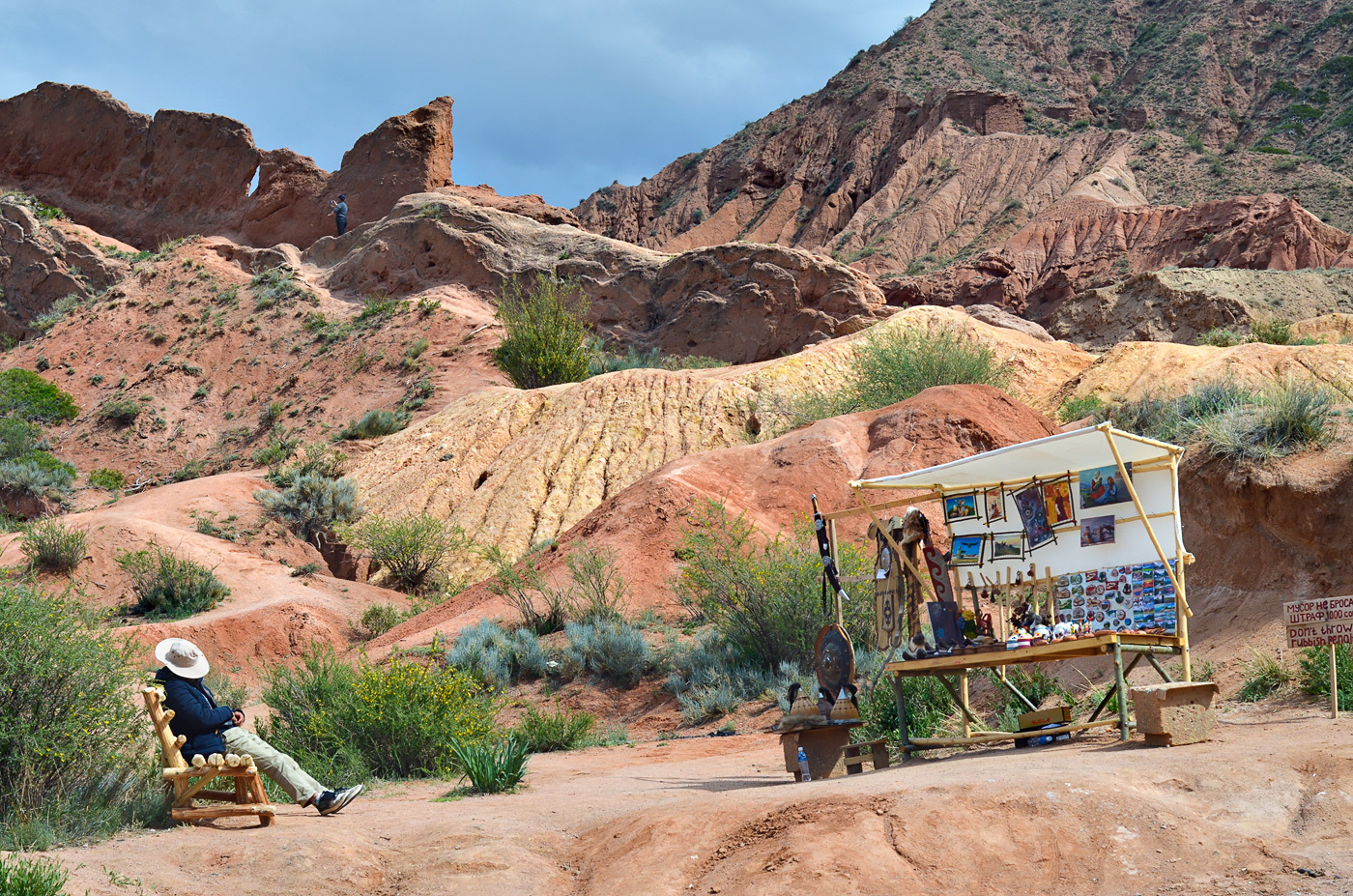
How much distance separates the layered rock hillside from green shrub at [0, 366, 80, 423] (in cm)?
2954

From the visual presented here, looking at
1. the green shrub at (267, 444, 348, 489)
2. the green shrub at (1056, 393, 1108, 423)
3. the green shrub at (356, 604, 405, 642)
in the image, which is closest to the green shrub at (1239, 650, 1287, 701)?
the green shrub at (1056, 393, 1108, 423)

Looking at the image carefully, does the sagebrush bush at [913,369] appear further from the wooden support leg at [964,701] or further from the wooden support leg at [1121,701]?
the wooden support leg at [1121,701]

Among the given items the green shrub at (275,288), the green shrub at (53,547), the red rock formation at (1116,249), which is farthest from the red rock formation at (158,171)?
the green shrub at (53,547)

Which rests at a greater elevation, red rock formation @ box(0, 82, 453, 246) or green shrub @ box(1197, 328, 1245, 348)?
red rock formation @ box(0, 82, 453, 246)

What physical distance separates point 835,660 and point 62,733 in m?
5.11

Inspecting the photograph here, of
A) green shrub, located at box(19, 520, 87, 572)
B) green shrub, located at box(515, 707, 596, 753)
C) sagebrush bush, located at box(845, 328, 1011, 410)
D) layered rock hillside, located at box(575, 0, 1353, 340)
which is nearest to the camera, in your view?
green shrub, located at box(515, 707, 596, 753)

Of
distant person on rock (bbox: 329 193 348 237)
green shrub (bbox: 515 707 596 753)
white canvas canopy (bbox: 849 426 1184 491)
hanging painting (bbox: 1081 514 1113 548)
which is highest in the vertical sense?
distant person on rock (bbox: 329 193 348 237)

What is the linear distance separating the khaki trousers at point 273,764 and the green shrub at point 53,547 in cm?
1458

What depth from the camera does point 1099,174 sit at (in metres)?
51.2

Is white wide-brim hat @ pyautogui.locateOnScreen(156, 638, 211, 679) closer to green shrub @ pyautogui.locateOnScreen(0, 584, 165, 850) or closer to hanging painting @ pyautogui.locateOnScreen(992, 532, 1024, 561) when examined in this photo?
green shrub @ pyautogui.locateOnScreen(0, 584, 165, 850)

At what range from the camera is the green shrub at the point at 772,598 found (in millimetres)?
13133

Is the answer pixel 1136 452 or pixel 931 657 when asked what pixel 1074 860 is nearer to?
pixel 931 657

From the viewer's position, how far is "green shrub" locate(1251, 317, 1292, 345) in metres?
23.5

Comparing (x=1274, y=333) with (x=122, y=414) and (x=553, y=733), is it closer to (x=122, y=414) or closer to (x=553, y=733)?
(x=553, y=733)
